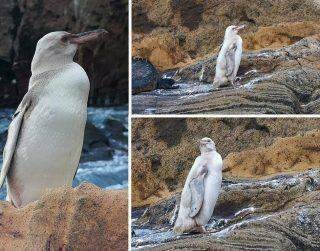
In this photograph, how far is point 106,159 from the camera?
8695 millimetres

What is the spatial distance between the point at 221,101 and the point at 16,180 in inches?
47.8

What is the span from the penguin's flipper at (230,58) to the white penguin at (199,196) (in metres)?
0.57

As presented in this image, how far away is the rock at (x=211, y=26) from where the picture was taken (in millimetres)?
4836

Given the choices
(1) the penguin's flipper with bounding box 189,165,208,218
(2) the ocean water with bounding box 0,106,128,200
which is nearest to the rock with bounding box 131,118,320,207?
(1) the penguin's flipper with bounding box 189,165,208,218

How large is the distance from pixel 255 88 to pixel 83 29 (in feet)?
18.9

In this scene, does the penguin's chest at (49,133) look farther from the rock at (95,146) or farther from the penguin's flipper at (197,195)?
the rock at (95,146)

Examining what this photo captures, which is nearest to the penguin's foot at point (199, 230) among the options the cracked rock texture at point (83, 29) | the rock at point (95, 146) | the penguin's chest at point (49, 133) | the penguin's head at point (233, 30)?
the penguin's chest at point (49, 133)

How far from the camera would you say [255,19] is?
4.88m

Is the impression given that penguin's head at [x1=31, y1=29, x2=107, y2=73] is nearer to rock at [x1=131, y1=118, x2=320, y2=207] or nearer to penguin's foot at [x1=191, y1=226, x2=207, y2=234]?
rock at [x1=131, y1=118, x2=320, y2=207]

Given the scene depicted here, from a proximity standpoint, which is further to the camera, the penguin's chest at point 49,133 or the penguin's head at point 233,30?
the penguin's head at point 233,30

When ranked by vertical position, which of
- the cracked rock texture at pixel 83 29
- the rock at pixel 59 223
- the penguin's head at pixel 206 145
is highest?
the rock at pixel 59 223

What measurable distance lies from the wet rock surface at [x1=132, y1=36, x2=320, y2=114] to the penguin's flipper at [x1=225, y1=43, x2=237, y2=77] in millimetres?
73

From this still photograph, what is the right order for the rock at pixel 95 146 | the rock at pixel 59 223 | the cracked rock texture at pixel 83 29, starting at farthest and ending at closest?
the cracked rock texture at pixel 83 29 < the rock at pixel 95 146 < the rock at pixel 59 223

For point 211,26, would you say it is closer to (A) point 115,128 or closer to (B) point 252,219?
(B) point 252,219
